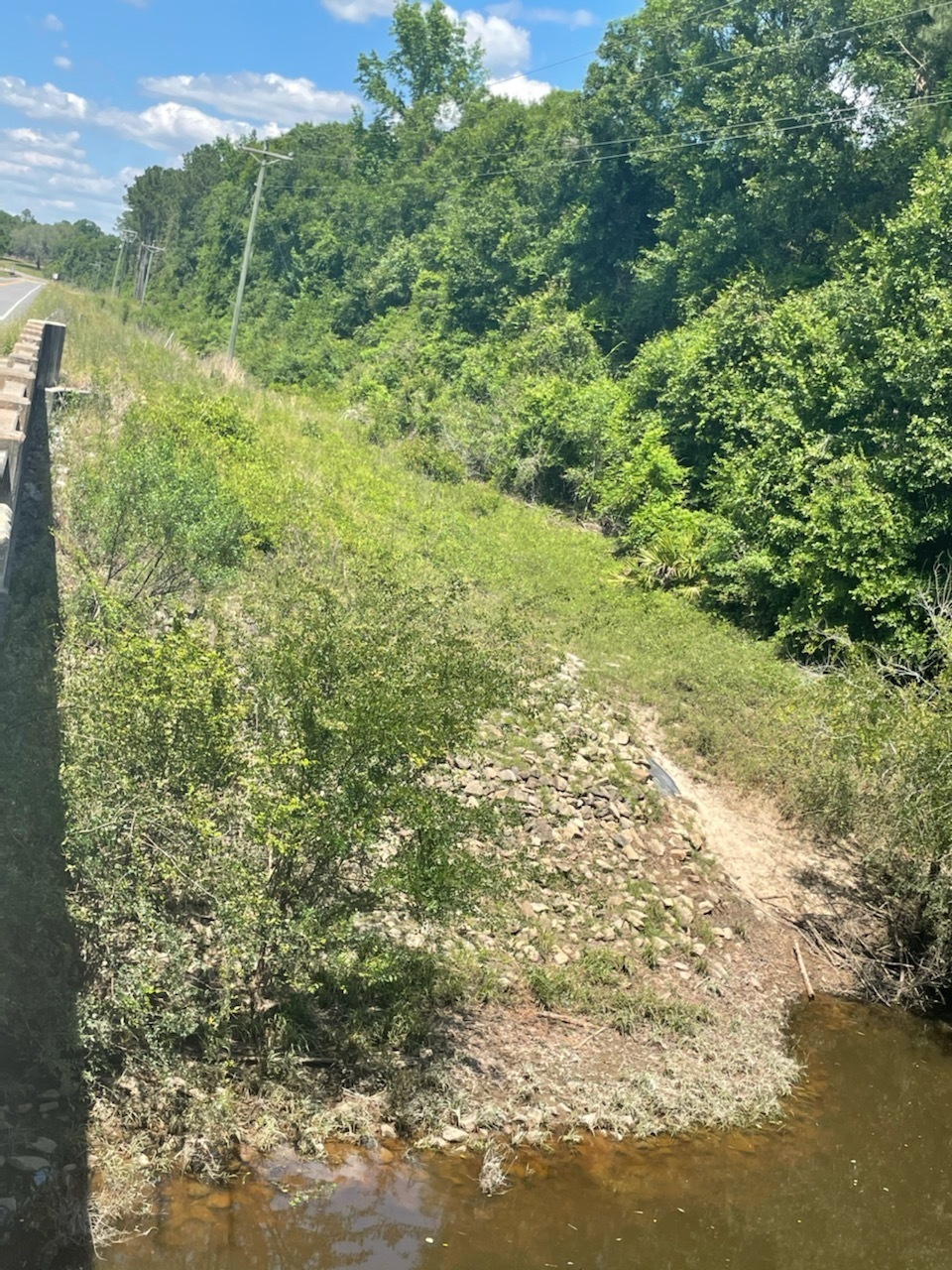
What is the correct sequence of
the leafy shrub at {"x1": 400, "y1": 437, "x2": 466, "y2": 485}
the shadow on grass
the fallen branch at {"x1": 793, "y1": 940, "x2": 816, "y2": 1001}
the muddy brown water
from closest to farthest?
the shadow on grass, the muddy brown water, the fallen branch at {"x1": 793, "y1": 940, "x2": 816, "y2": 1001}, the leafy shrub at {"x1": 400, "y1": 437, "x2": 466, "y2": 485}

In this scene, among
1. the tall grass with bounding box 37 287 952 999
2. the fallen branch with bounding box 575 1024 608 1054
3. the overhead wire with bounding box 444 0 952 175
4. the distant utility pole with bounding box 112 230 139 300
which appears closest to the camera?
the fallen branch with bounding box 575 1024 608 1054

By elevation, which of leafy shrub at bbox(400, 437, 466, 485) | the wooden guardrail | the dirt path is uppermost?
the wooden guardrail

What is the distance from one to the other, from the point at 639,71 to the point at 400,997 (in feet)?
94.0

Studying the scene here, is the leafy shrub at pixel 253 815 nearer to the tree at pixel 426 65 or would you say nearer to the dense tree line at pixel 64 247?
Answer: the tree at pixel 426 65

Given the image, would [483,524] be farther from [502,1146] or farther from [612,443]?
[502,1146]

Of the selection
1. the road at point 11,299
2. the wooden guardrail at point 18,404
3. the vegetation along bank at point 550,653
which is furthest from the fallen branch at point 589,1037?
the road at point 11,299

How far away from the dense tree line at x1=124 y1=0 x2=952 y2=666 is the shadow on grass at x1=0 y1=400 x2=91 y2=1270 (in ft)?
25.2

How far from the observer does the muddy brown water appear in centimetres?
597

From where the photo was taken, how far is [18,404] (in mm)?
9180

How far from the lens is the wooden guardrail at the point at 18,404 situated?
659 centimetres

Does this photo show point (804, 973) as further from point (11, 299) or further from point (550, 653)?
point (11, 299)

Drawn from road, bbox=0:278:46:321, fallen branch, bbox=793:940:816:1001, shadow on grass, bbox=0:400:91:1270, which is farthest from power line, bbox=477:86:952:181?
shadow on grass, bbox=0:400:91:1270

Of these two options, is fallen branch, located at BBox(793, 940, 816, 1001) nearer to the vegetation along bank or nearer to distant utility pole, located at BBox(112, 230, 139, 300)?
the vegetation along bank

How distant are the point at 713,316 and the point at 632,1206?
19.6m
